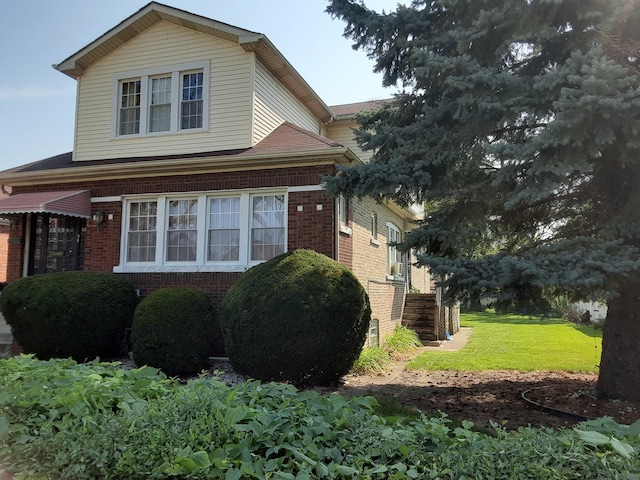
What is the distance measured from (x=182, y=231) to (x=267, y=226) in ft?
6.57

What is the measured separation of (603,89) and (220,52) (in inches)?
320

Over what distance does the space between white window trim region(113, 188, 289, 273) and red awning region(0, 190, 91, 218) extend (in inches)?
34.7

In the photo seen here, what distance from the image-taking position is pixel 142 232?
1070cm

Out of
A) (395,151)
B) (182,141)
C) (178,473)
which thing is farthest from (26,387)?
(182,141)

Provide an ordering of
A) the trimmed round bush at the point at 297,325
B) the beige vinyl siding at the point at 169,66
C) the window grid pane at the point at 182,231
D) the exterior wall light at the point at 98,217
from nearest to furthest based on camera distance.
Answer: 1. the trimmed round bush at the point at 297,325
2. the window grid pane at the point at 182,231
3. the beige vinyl siding at the point at 169,66
4. the exterior wall light at the point at 98,217

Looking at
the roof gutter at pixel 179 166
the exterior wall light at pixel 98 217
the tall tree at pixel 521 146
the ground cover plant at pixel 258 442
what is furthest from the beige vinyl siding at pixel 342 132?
the ground cover plant at pixel 258 442

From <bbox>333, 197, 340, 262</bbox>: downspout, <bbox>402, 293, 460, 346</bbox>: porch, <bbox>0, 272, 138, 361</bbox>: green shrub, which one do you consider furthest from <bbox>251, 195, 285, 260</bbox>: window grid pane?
<bbox>402, 293, 460, 346</bbox>: porch

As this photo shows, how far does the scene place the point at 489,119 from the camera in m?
6.22

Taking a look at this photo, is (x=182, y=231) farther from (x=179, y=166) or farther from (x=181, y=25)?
(x=181, y=25)

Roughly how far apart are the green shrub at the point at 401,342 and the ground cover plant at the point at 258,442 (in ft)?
26.2

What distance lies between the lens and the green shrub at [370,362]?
8.79 metres

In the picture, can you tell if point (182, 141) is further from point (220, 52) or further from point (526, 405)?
point (526, 405)

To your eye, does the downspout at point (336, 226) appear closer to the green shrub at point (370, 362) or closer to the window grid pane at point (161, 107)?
the green shrub at point (370, 362)

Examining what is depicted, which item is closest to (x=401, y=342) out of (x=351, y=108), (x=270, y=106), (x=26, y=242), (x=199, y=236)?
(x=199, y=236)
